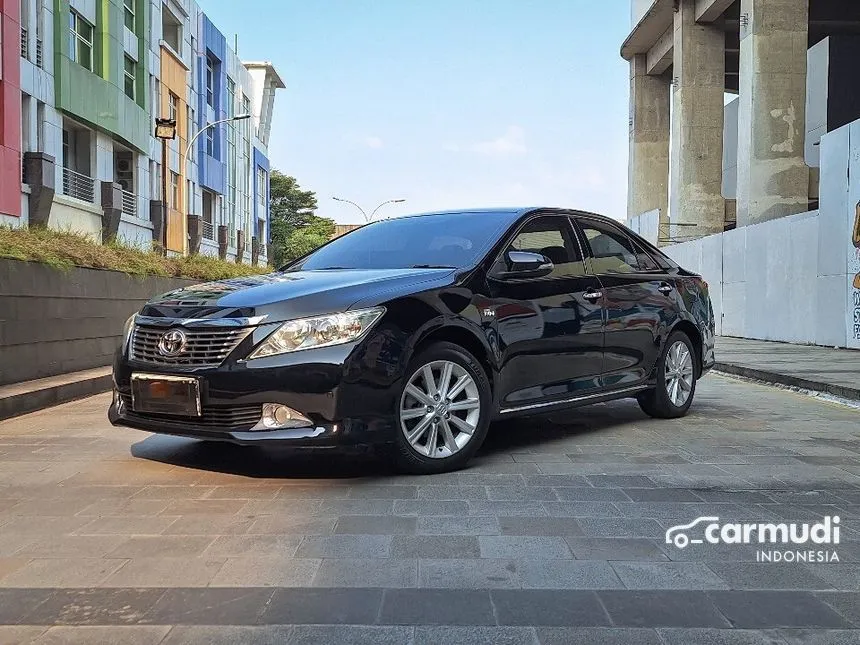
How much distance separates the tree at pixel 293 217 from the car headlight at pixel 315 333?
267 ft

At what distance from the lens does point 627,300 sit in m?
6.62

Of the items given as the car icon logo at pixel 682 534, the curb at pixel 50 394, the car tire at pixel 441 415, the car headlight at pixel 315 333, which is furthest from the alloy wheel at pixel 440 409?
the curb at pixel 50 394

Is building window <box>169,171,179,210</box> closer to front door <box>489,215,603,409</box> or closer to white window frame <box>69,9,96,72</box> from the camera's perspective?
white window frame <box>69,9,96,72</box>

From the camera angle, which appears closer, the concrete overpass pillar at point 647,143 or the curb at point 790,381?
the curb at point 790,381

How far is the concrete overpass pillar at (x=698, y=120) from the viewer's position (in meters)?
29.7

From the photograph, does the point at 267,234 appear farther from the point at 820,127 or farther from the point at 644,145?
the point at 820,127

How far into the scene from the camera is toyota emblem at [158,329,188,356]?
15.6ft

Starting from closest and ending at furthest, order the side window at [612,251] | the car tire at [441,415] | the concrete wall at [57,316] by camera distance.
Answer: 1. the car tire at [441,415]
2. the side window at [612,251]
3. the concrete wall at [57,316]

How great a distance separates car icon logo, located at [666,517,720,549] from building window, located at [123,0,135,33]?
32230 mm

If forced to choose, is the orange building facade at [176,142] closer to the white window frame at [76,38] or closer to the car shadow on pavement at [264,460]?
the white window frame at [76,38]

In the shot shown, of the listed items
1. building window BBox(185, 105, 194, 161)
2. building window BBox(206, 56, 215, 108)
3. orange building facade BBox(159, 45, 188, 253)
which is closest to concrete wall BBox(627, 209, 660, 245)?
orange building facade BBox(159, 45, 188, 253)

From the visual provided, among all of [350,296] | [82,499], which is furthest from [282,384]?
[82,499]

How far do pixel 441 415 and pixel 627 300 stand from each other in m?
2.23

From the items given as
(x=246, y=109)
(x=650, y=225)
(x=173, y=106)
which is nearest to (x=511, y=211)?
(x=650, y=225)
